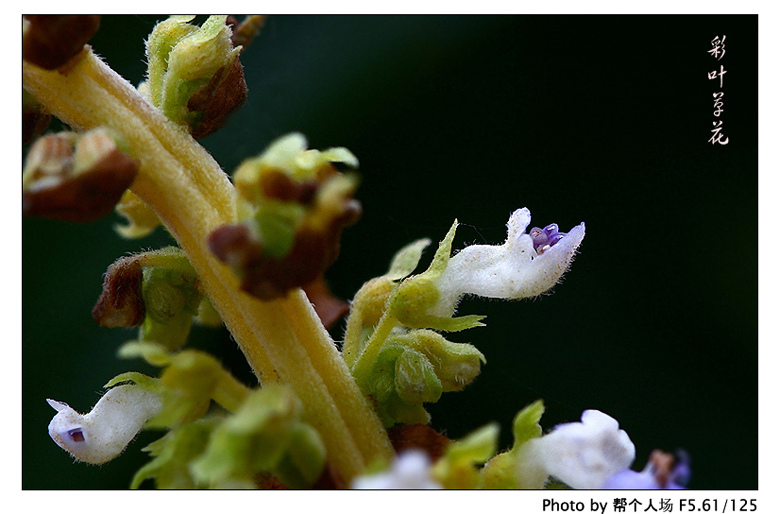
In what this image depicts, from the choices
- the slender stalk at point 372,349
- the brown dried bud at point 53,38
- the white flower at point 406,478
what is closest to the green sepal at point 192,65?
the brown dried bud at point 53,38

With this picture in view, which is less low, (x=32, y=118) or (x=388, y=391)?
(x=32, y=118)

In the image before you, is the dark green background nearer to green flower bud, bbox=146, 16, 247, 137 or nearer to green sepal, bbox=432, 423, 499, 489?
green flower bud, bbox=146, 16, 247, 137

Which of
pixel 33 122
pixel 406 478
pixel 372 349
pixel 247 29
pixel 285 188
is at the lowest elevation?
pixel 406 478

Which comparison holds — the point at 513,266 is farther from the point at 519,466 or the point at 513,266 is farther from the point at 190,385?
the point at 190,385

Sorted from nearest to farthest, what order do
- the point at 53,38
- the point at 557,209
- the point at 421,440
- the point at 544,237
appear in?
the point at 53,38, the point at 421,440, the point at 544,237, the point at 557,209

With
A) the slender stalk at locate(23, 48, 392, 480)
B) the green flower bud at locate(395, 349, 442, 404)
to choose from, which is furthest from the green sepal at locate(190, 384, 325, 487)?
the green flower bud at locate(395, 349, 442, 404)

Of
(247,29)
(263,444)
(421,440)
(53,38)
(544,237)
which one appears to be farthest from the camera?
(247,29)

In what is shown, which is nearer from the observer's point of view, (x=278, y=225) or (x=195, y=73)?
(x=278, y=225)

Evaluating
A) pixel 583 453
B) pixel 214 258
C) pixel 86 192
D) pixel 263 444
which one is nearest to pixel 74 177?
pixel 86 192
